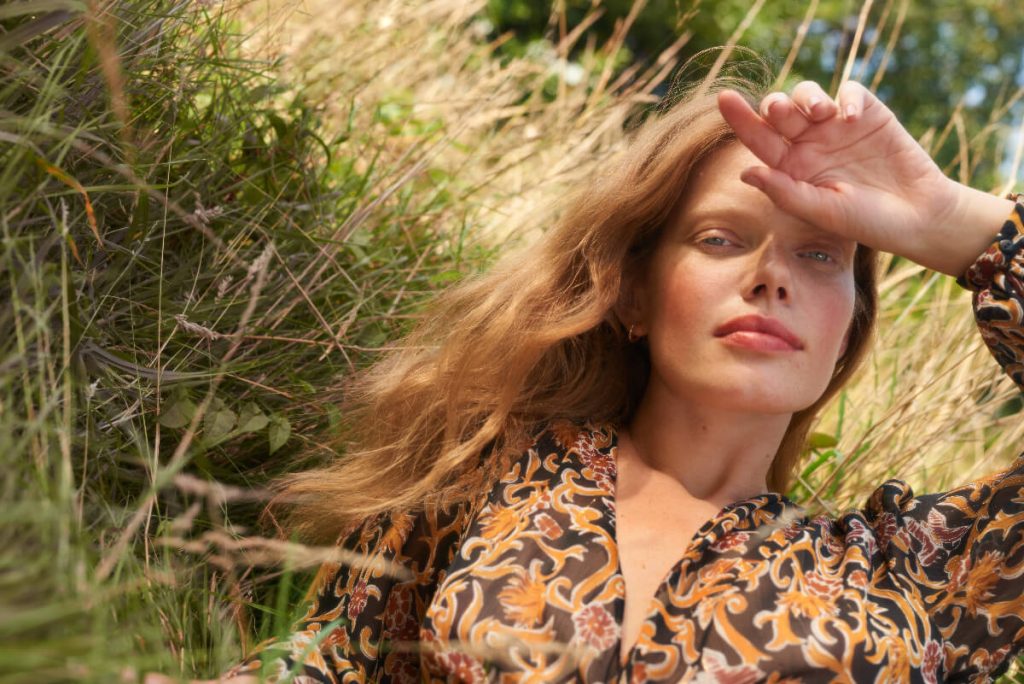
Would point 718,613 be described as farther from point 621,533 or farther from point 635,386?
point 635,386

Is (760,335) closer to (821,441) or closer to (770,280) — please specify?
(770,280)

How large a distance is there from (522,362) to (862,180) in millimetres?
759

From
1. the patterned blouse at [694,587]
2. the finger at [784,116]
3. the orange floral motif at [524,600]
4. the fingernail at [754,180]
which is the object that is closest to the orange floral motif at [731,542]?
the patterned blouse at [694,587]

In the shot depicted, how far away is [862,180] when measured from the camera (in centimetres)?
206

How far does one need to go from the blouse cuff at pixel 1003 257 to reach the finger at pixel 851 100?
1.15 feet

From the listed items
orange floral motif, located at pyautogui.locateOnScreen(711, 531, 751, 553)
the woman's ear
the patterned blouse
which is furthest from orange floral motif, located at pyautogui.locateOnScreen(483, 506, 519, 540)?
the woman's ear

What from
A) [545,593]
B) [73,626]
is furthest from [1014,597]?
[73,626]

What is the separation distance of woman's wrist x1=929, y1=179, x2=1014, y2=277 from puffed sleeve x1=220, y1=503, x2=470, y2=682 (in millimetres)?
1052

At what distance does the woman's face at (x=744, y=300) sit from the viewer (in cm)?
195

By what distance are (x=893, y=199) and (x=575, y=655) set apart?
1062mm

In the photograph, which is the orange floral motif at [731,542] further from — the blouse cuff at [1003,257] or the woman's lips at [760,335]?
the blouse cuff at [1003,257]

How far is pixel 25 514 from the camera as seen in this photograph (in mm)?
1135

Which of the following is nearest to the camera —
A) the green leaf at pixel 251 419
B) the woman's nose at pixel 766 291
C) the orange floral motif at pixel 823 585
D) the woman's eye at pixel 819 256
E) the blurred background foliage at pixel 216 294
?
the blurred background foliage at pixel 216 294

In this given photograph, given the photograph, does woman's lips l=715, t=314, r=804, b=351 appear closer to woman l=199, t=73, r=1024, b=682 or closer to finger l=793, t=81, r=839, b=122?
woman l=199, t=73, r=1024, b=682
